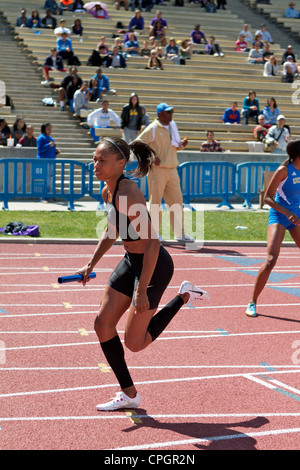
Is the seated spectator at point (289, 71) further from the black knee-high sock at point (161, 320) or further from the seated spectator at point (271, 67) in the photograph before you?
the black knee-high sock at point (161, 320)

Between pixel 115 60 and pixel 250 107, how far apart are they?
4899 mm

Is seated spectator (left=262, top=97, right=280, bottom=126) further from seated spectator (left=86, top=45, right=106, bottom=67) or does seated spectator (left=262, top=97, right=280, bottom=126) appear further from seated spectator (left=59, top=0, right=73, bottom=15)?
seated spectator (left=59, top=0, right=73, bottom=15)

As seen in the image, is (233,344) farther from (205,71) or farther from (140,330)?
(205,71)

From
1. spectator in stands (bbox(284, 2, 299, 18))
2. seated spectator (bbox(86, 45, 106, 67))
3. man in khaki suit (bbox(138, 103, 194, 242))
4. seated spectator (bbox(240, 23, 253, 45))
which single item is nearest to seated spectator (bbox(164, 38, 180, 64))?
seated spectator (bbox(86, 45, 106, 67))

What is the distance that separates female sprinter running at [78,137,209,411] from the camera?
4770 mm

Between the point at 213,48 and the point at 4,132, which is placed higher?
the point at 213,48

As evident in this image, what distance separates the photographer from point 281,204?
8055 millimetres

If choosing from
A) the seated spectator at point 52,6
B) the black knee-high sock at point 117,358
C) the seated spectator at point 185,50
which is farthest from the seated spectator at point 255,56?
the black knee-high sock at point 117,358

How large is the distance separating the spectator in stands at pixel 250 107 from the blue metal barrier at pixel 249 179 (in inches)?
228

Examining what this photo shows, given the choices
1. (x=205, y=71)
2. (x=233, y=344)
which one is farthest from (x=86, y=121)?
(x=233, y=344)

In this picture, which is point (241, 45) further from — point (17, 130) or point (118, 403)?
point (118, 403)

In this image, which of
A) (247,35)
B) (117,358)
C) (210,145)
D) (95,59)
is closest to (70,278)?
(117,358)

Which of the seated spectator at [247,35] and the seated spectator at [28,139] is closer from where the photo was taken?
the seated spectator at [28,139]

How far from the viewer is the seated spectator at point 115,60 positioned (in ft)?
82.5
